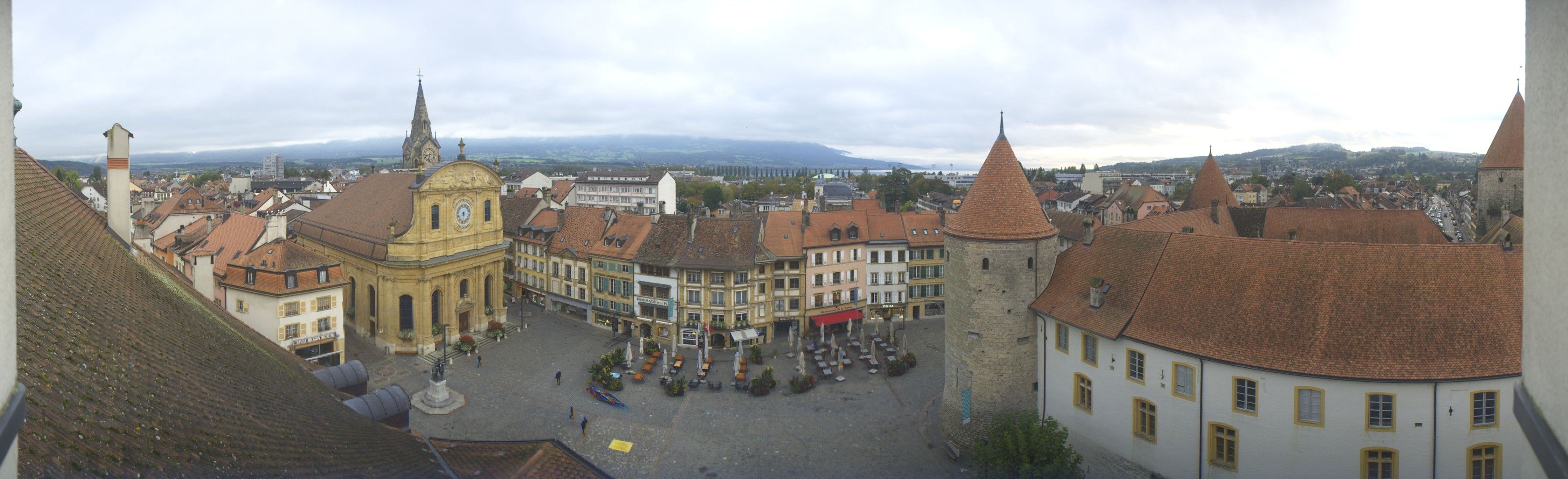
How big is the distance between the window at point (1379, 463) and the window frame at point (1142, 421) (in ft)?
15.6

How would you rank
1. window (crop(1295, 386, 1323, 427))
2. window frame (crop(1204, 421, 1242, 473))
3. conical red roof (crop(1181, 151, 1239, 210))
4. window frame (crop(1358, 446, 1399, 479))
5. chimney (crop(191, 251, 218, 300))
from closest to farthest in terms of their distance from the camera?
window frame (crop(1358, 446, 1399, 479))
window (crop(1295, 386, 1323, 427))
window frame (crop(1204, 421, 1242, 473))
chimney (crop(191, 251, 218, 300))
conical red roof (crop(1181, 151, 1239, 210))

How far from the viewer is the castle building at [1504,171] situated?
4212cm

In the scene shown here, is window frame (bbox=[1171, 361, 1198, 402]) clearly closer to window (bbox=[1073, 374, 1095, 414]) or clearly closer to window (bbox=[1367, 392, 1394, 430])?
window (bbox=[1073, 374, 1095, 414])

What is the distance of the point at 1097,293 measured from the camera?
24.8m

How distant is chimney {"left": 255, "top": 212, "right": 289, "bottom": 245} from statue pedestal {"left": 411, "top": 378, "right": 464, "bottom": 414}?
682 inches

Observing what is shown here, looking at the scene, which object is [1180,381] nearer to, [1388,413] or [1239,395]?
[1239,395]

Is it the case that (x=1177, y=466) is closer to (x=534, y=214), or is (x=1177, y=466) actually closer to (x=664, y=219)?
(x=664, y=219)

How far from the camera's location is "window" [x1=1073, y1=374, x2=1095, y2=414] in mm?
24438

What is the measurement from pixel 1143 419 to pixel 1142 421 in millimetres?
75

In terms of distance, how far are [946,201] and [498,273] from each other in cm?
7656

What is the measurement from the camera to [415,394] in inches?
1346

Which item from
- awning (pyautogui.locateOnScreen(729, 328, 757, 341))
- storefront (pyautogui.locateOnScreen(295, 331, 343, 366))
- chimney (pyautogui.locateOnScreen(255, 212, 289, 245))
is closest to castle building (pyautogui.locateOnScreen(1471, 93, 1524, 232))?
awning (pyautogui.locateOnScreen(729, 328, 757, 341))

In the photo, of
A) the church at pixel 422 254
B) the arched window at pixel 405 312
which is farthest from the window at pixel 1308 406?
the arched window at pixel 405 312

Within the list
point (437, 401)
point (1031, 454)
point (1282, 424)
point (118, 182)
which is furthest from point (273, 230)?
point (1282, 424)
